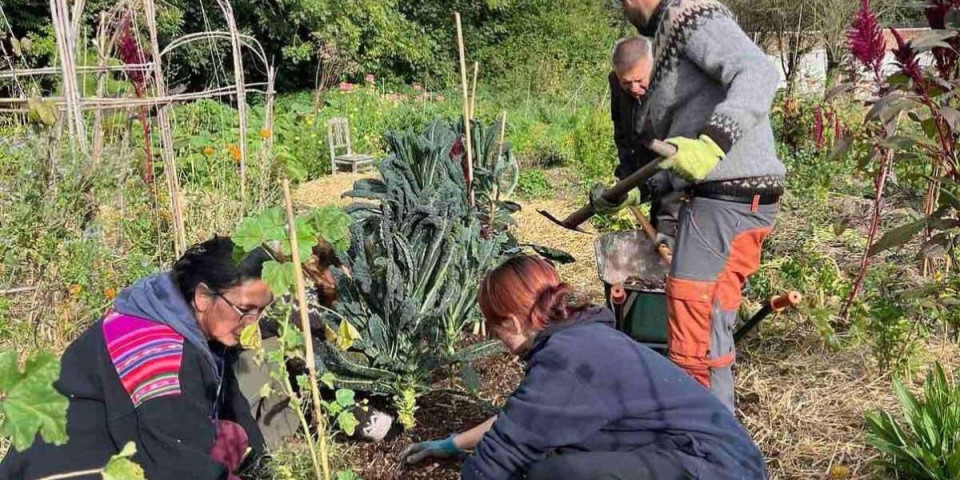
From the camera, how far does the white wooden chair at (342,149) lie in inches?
406

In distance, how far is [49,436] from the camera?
1330 mm

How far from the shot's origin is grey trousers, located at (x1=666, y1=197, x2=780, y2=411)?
2832 millimetres

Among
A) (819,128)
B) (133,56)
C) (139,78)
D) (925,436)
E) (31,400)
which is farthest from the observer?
(819,128)

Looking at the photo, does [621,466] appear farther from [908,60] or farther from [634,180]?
[908,60]

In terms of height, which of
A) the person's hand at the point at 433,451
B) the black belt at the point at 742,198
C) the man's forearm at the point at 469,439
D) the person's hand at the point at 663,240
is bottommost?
the person's hand at the point at 433,451

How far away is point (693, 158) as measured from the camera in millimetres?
2500

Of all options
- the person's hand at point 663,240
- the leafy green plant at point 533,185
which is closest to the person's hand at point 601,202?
the person's hand at point 663,240

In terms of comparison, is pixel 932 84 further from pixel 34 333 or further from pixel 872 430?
pixel 34 333

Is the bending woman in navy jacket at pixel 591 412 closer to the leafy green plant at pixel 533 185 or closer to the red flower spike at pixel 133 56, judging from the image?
the red flower spike at pixel 133 56

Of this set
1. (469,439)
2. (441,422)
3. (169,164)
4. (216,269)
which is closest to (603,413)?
(469,439)

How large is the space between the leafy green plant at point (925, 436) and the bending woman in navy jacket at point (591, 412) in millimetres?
784

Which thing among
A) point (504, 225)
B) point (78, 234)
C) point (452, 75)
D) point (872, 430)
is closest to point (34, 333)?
point (78, 234)

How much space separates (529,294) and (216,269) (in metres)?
0.82

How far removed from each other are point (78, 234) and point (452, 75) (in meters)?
16.0
